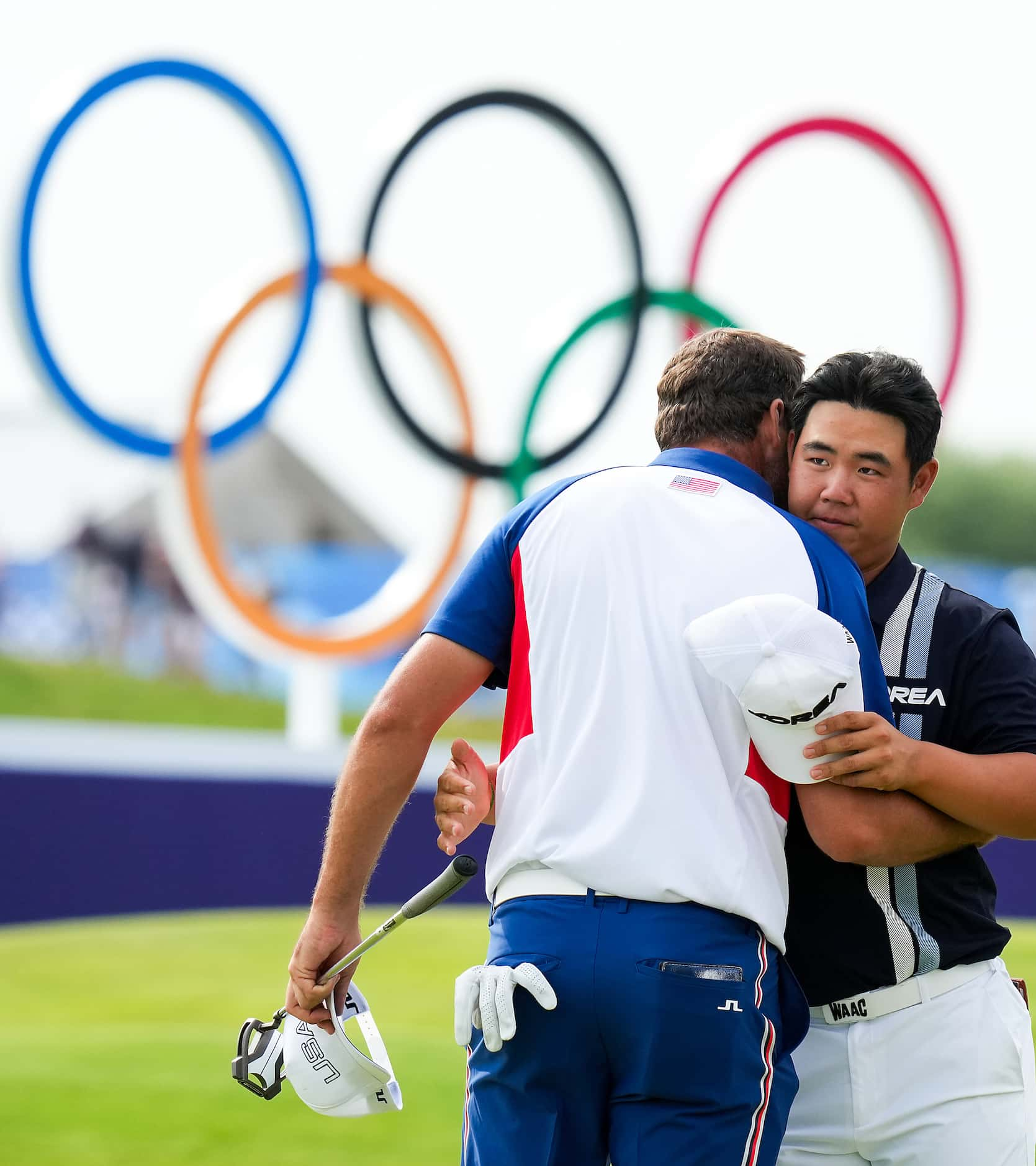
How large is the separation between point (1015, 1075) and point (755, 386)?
1.03 m

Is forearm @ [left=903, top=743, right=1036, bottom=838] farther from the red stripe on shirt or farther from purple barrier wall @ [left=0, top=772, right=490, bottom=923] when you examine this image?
purple barrier wall @ [left=0, top=772, right=490, bottom=923]

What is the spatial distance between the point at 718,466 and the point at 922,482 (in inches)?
15.5

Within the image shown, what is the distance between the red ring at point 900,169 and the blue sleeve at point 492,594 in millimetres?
7001

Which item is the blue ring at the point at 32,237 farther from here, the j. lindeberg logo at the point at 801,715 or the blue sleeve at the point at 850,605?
the j. lindeberg logo at the point at 801,715

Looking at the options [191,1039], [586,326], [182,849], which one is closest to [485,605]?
[191,1039]

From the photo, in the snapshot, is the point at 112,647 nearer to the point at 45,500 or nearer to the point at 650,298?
the point at 45,500

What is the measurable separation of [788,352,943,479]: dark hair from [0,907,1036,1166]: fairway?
2.67 meters

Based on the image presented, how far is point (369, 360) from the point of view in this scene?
8117mm

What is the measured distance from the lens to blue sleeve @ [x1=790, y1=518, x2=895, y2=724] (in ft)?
6.51

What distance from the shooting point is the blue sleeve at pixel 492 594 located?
2.12m

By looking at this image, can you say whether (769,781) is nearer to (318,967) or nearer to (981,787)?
(981,787)

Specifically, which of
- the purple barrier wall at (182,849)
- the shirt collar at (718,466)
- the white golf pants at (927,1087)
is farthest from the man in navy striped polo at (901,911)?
the purple barrier wall at (182,849)

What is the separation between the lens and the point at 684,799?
1906 millimetres

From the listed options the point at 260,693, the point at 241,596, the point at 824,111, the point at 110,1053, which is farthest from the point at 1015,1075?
the point at 260,693
